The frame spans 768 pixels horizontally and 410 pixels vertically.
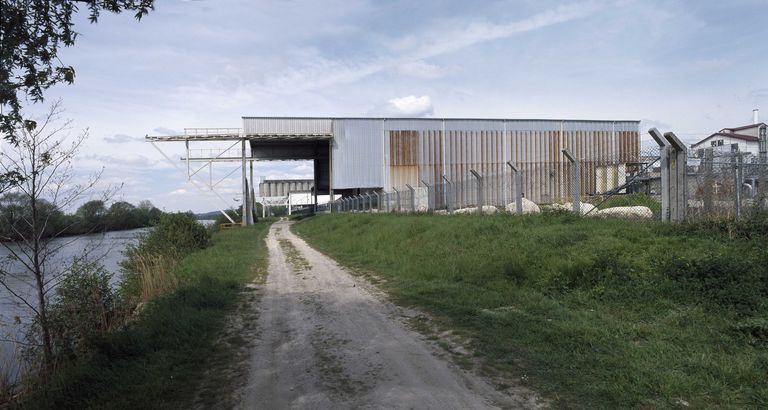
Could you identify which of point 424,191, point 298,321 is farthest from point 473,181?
point 298,321

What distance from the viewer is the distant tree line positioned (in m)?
7.01

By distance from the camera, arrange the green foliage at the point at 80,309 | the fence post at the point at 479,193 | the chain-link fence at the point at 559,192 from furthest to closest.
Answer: the fence post at the point at 479,193 < the chain-link fence at the point at 559,192 < the green foliage at the point at 80,309

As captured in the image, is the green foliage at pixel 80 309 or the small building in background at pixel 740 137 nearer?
the green foliage at pixel 80 309

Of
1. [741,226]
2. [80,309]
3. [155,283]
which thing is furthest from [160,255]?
[741,226]

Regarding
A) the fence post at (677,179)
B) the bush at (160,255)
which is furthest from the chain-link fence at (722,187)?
the bush at (160,255)

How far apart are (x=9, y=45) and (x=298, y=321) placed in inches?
191

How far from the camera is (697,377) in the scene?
434cm

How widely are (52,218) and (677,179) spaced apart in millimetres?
11153

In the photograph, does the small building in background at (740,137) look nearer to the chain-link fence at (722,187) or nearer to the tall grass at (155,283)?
the chain-link fence at (722,187)

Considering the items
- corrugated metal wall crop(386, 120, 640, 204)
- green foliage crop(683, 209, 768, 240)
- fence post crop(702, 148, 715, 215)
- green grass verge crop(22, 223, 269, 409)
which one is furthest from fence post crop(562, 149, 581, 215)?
corrugated metal wall crop(386, 120, 640, 204)

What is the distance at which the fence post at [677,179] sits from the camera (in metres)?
9.85

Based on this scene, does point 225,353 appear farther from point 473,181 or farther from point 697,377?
point 473,181

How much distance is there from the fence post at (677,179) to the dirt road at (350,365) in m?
6.21

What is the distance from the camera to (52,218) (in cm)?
743
